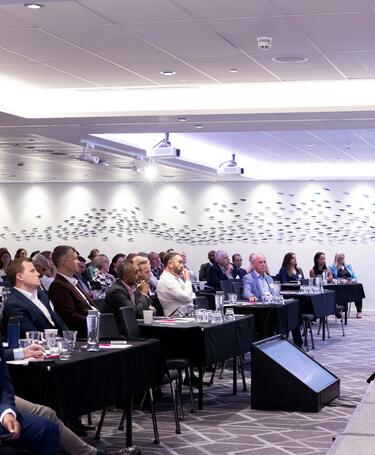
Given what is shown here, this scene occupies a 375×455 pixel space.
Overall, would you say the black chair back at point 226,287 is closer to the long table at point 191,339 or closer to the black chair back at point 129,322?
the long table at point 191,339

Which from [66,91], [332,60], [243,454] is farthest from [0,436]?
[66,91]

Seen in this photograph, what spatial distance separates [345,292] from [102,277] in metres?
5.04

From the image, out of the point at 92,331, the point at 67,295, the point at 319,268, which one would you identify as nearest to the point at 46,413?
the point at 92,331

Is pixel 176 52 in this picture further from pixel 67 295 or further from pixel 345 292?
pixel 345 292

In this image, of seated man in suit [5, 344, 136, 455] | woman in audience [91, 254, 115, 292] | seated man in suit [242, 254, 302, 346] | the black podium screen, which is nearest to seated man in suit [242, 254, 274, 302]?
seated man in suit [242, 254, 302, 346]

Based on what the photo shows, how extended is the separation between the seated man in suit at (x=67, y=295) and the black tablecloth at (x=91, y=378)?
0.94m

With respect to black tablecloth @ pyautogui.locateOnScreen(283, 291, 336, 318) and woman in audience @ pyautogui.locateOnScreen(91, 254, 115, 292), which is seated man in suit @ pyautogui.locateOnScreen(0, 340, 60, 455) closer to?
woman in audience @ pyautogui.locateOnScreen(91, 254, 115, 292)

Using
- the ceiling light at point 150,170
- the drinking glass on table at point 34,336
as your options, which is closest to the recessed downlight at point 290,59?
the drinking glass on table at point 34,336

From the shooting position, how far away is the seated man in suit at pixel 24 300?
6.03 metres

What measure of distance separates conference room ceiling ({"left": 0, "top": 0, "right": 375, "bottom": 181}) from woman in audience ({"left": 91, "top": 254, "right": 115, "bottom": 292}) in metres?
1.93

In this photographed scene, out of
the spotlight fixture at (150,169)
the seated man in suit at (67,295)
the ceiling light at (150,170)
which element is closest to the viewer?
the seated man in suit at (67,295)

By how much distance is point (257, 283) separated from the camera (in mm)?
11648

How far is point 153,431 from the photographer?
7.20 m

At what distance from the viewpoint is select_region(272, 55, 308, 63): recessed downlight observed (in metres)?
8.86
